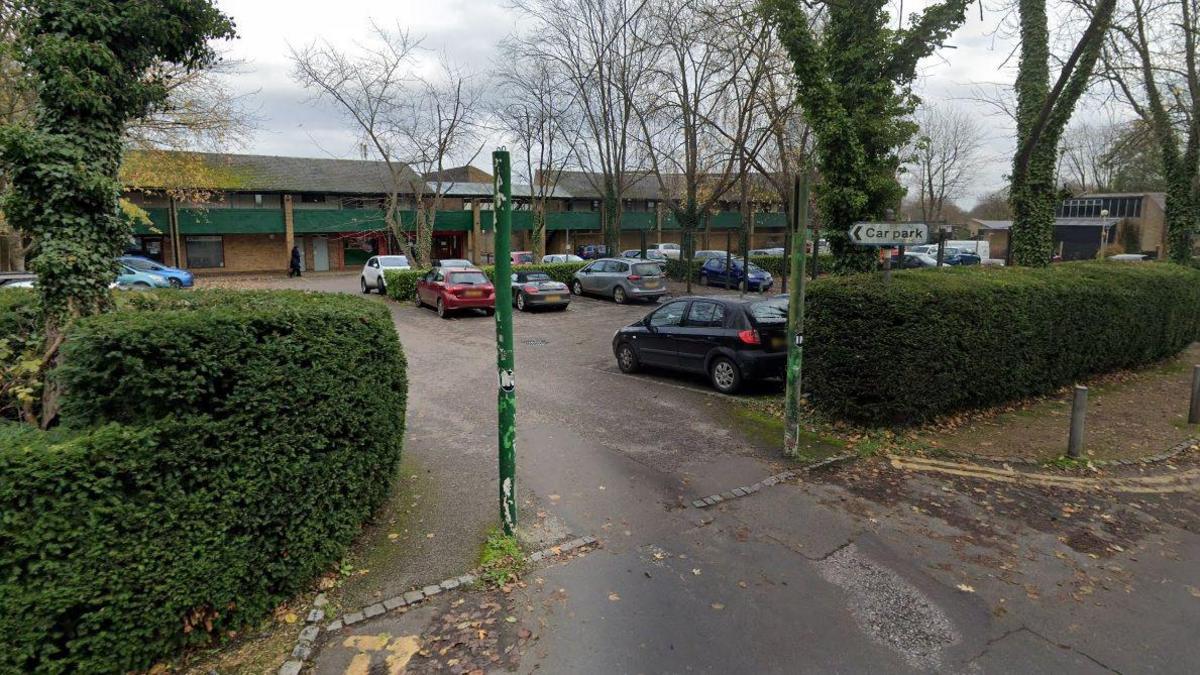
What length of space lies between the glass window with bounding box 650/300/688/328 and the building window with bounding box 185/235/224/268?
1320 inches

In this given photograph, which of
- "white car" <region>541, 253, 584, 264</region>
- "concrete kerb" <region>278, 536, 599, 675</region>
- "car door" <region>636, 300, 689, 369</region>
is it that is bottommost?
"concrete kerb" <region>278, 536, 599, 675</region>

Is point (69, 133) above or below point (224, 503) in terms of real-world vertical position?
above

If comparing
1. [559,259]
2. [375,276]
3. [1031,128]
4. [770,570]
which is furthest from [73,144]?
[559,259]

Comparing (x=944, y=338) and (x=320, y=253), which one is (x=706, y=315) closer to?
(x=944, y=338)

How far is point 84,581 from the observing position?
2982mm

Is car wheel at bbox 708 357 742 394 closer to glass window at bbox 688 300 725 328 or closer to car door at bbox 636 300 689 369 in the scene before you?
glass window at bbox 688 300 725 328

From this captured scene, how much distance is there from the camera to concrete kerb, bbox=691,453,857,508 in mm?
5715

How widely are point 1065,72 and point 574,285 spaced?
18300 mm

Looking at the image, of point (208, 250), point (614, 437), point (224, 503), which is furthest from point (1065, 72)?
point (208, 250)

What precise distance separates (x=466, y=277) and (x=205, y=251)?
81.9 ft

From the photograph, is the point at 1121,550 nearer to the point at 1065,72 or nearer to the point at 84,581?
the point at 1065,72

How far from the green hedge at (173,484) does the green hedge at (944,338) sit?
18.8 feet

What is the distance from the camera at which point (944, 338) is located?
7617 mm

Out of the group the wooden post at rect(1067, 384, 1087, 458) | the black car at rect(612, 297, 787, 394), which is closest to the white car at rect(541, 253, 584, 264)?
the black car at rect(612, 297, 787, 394)
